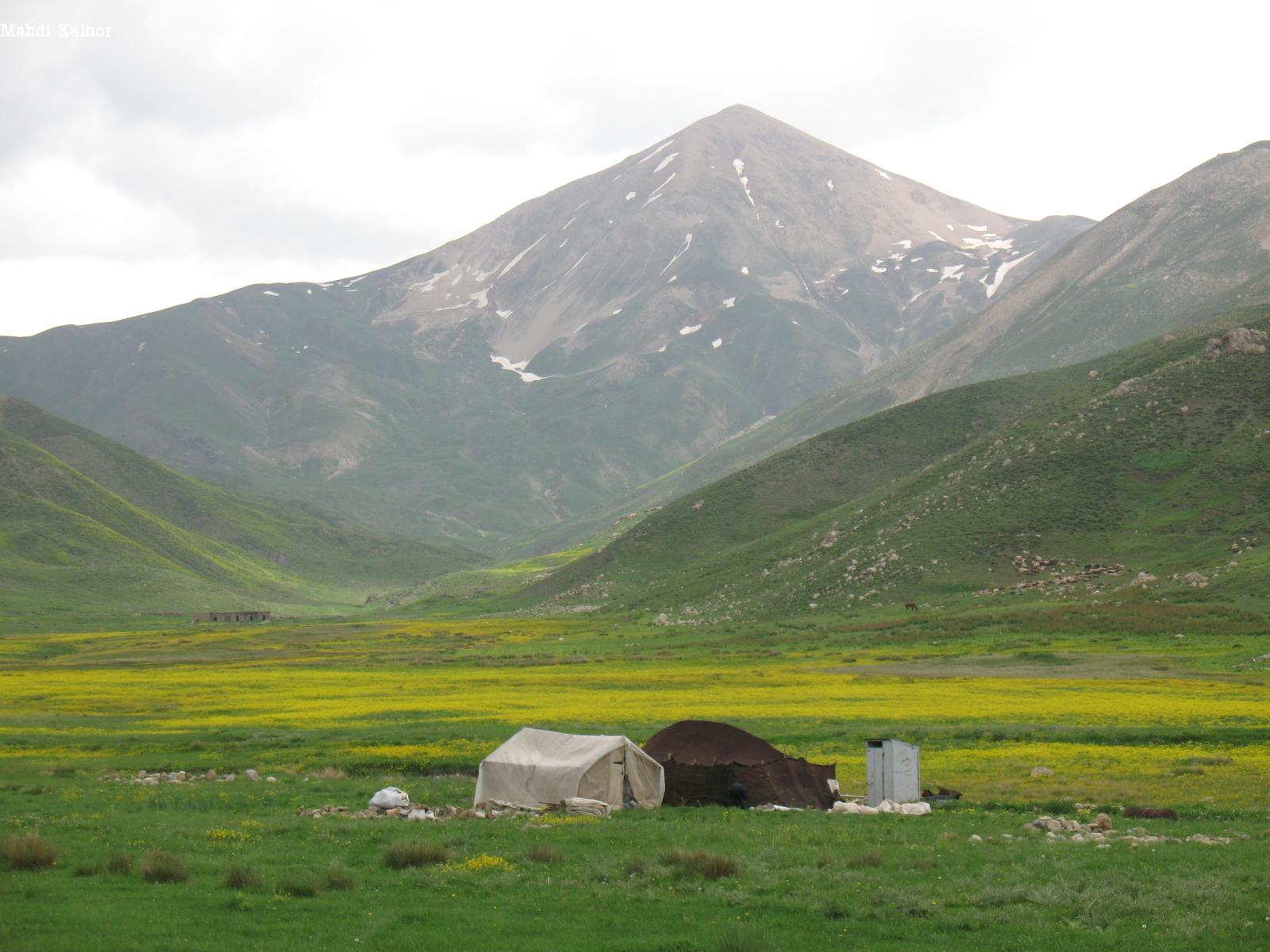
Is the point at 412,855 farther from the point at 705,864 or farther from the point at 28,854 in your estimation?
the point at 28,854

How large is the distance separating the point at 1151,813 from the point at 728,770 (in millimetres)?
11271

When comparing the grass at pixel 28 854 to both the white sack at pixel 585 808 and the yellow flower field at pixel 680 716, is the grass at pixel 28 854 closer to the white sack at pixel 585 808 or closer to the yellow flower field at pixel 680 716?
the white sack at pixel 585 808

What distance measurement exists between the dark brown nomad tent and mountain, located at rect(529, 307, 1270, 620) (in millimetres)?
74318

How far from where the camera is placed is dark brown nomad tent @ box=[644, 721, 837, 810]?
32375 millimetres

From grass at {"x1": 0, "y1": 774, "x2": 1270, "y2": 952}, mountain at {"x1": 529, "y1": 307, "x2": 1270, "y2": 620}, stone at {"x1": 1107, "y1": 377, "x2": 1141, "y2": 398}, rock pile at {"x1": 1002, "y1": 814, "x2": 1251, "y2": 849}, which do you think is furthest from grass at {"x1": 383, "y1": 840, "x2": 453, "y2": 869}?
stone at {"x1": 1107, "y1": 377, "x2": 1141, "y2": 398}

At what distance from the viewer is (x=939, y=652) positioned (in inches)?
3280

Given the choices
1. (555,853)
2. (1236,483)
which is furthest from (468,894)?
(1236,483)

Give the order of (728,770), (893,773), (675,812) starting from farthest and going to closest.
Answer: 1. (728,770)
2. (893,773)
3. (675,812)

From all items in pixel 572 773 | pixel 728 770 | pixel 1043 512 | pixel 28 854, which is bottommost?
pixel 28 854

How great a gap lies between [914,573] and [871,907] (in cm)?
9928

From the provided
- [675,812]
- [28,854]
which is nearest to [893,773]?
[675,812]

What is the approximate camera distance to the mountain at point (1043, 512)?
112 meters

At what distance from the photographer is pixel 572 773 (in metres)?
31.8

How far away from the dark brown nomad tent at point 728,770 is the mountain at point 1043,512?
74318 millimetres
